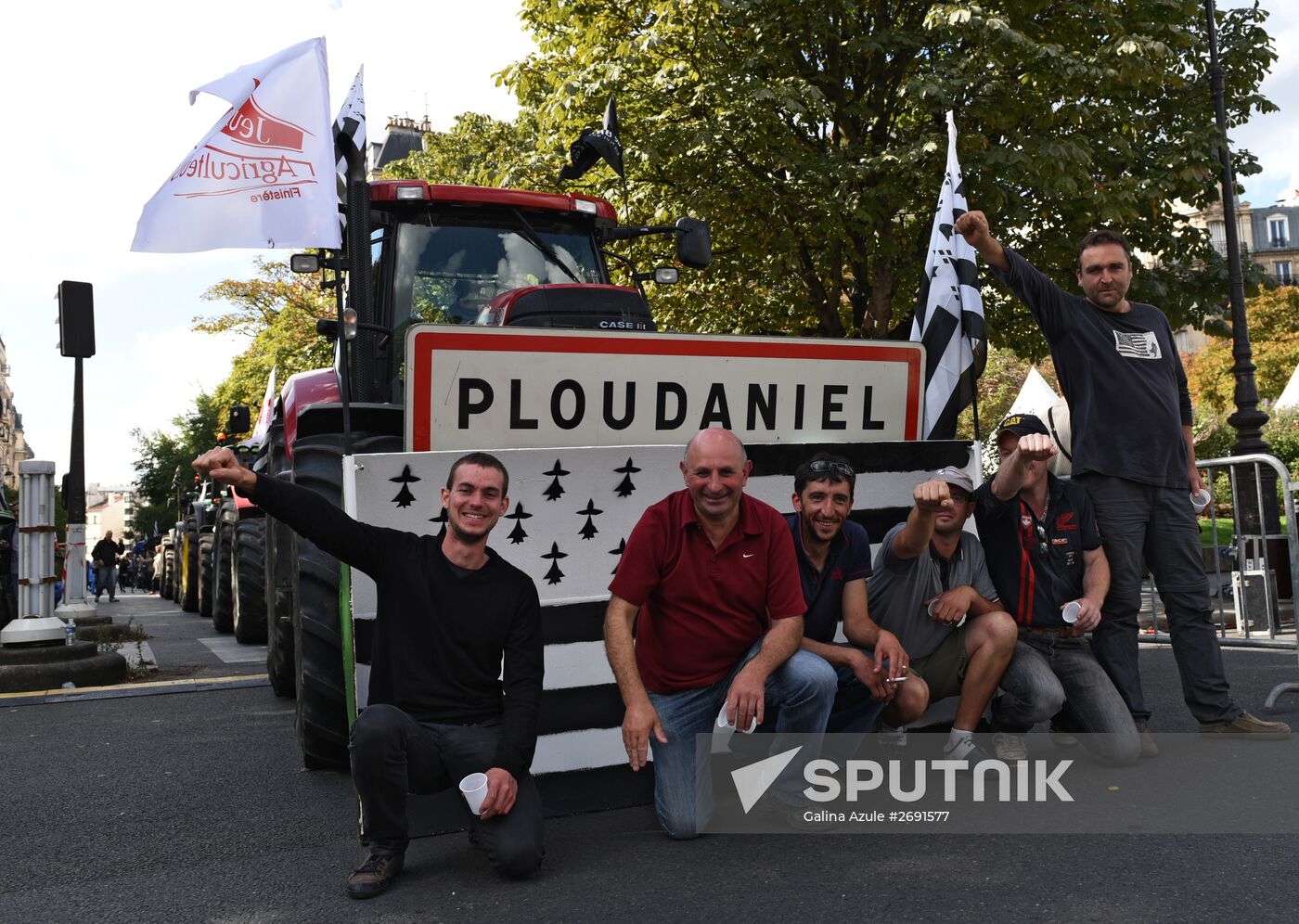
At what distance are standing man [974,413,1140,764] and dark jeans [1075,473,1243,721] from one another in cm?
13

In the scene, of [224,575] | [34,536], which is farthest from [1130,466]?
[224,575]

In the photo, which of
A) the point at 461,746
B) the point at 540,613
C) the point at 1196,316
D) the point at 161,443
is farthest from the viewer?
the point at 161,443

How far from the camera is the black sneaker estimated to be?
335 centimetres

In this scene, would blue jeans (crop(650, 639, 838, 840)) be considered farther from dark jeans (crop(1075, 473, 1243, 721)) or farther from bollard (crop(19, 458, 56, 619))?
bollard (crop(19, 458, 56, 619))

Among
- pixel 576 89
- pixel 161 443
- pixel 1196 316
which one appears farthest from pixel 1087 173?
pixel 161 443

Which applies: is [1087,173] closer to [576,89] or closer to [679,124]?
[679,124]

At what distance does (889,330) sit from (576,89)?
502cm

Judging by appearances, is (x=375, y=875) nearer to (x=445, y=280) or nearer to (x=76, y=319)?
(x=445, y=280)

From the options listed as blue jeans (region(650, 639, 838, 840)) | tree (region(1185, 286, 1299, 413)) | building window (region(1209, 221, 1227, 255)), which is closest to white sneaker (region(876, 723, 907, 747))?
blue jeans (region(650, 639, 838, 840))

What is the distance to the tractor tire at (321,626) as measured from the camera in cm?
434

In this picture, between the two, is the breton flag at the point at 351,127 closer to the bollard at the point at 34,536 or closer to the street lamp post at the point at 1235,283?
the bollard at the point at 34,536

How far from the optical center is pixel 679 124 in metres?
12.9

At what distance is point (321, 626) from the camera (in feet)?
14.3

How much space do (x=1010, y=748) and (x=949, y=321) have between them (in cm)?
192
